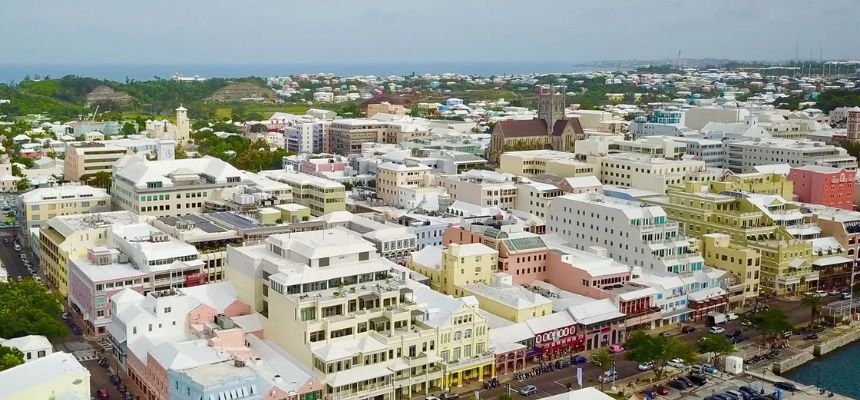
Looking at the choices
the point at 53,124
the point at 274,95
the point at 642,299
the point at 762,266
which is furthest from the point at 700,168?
the point at 274,95

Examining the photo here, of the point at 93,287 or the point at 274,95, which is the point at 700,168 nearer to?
the point at 93,287

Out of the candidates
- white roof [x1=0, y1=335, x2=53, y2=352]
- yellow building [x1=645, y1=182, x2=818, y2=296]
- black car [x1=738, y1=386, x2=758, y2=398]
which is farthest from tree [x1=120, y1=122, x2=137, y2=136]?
black car [x1=738, y1=386, x2=758, y2=398]

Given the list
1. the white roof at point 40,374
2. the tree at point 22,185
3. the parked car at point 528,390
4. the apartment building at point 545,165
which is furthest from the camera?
the tree at point 22,185

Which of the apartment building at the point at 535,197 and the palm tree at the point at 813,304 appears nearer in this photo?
the palm tree at the point at 813,304

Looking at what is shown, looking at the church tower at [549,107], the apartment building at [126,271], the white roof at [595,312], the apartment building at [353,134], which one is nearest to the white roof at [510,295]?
the white roof at [595,312]

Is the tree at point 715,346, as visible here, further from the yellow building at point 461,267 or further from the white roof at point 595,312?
→ the yellow building at point 461,267

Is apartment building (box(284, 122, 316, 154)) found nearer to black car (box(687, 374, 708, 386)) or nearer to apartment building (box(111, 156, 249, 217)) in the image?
apartment building (box(111, 156, 249, 217))
